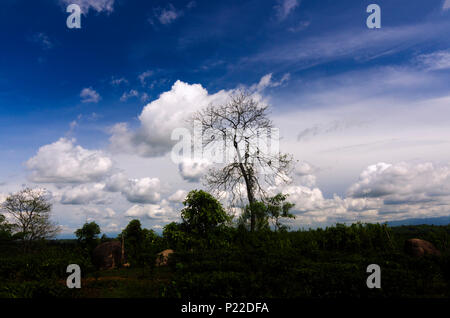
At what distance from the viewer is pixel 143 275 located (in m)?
11.4

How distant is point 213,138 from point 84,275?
12464 mm

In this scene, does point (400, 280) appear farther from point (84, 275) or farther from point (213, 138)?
point (213, 138)

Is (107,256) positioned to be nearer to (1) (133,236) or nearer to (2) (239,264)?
(1) (133,236)

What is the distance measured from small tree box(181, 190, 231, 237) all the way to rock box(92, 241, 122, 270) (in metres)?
4.46

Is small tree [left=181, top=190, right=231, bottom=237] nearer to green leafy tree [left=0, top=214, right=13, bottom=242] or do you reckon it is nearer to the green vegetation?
the green vegetation

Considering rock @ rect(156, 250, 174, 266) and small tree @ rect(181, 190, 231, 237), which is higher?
small tree @ rect(181, 190, 231, 237)

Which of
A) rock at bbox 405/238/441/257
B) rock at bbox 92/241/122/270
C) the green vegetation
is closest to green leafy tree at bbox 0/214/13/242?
the green vegetation

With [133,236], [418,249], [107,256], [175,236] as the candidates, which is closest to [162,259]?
[107,256]

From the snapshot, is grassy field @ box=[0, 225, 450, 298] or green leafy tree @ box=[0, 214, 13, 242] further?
green leafy tree @ box=[0, 214, 13, 242]

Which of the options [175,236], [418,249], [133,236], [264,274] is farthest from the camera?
[133,236]

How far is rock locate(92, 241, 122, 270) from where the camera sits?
1382 cm

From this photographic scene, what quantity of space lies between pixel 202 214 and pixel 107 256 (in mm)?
5697

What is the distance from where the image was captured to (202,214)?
1714 centimetres

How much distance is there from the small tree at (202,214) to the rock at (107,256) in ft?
14.6
